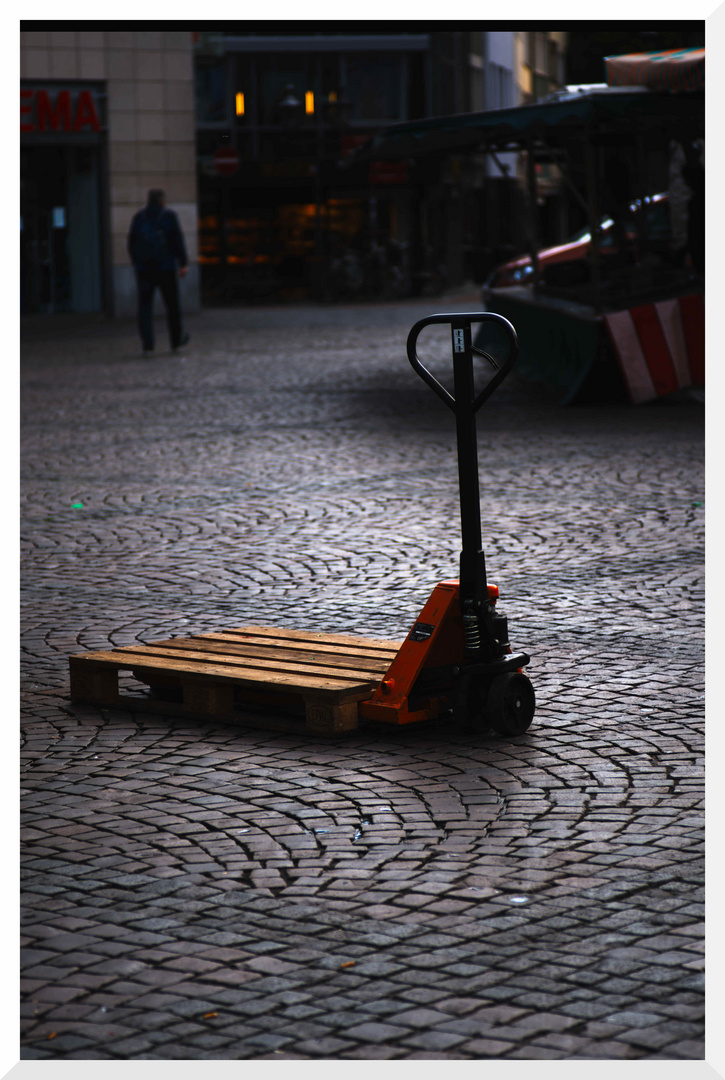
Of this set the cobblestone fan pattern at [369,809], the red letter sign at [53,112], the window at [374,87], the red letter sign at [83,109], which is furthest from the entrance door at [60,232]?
the cobblestone fan pattern at [369,809]

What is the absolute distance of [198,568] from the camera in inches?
320

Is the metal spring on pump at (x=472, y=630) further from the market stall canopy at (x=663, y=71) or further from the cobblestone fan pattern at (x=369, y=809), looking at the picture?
the market stall canopy at (x=663, y=71)

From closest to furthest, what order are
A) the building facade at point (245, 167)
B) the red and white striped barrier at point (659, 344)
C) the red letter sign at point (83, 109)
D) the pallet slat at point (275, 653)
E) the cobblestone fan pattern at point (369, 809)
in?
1. the cobblestone fan pattern at point (369, 809)
2. the pallet slat at point (275, 653)
3. the red and white striped barrier at point (659, 344)
4. the red letter sign at point (83, 109)
5. the building facade at point (245, 167)

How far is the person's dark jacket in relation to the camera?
20.5 m

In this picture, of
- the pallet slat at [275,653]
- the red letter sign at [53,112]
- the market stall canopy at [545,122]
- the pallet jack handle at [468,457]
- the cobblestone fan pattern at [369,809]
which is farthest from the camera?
Answer: the red letter sign at [53,112]

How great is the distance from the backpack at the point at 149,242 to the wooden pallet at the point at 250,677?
50.3 feet

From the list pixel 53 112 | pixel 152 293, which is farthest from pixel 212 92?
pixel 152 293

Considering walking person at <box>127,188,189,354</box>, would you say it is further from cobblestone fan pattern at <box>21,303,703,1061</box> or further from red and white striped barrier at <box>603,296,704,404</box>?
cobblestone fan pattern at <box>21,303,703,1061</box>

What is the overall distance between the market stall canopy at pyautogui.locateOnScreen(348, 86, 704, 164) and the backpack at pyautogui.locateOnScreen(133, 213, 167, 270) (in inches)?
164

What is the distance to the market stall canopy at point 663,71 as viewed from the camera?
13734mm

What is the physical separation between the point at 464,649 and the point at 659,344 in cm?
1010

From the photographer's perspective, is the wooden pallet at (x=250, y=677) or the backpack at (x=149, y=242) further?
the backpack at (x=149, y=242)

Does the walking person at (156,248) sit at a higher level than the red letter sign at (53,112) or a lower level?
lower

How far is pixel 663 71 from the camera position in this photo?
1402cm
